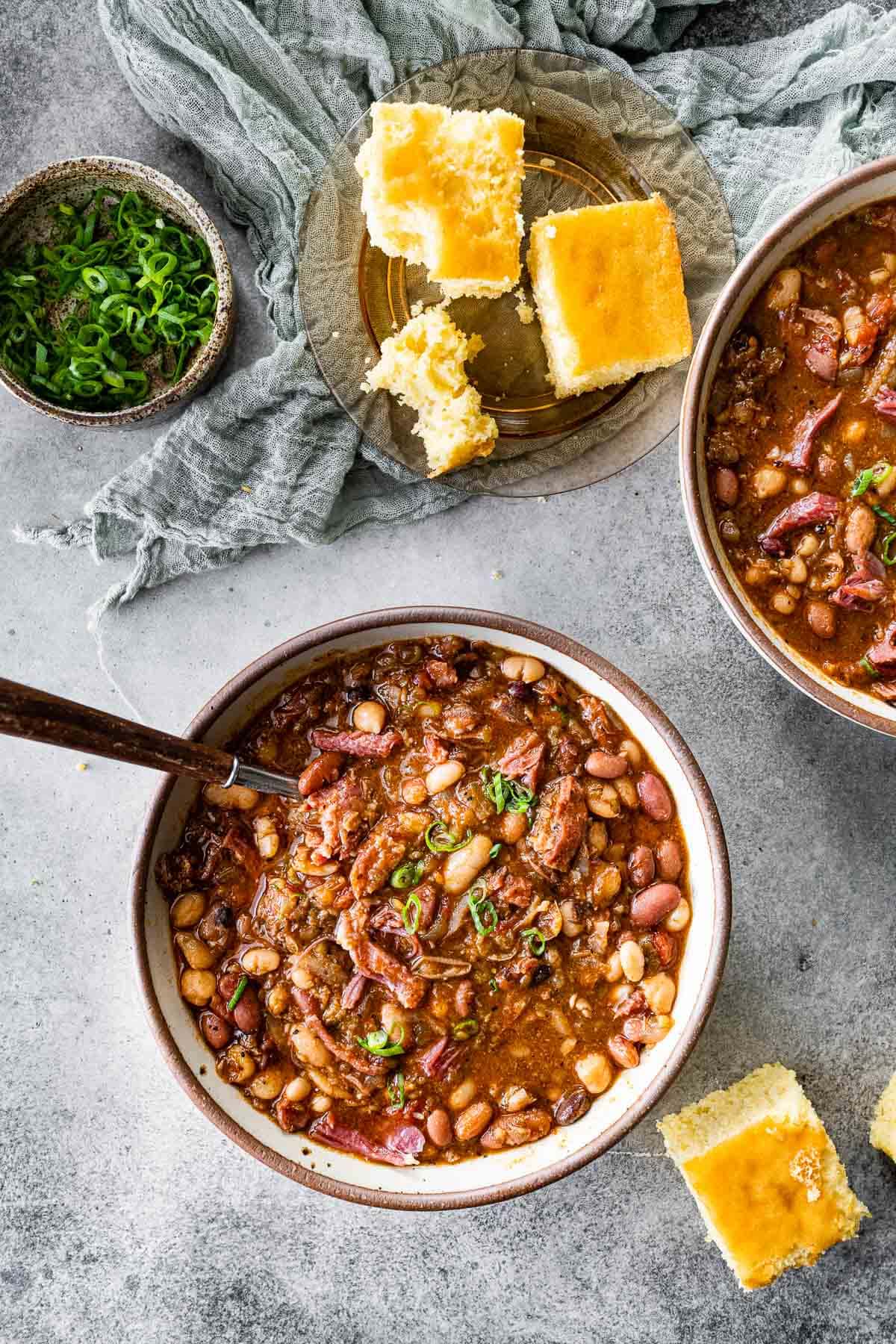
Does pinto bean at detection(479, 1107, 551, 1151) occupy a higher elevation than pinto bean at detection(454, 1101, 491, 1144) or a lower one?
lower

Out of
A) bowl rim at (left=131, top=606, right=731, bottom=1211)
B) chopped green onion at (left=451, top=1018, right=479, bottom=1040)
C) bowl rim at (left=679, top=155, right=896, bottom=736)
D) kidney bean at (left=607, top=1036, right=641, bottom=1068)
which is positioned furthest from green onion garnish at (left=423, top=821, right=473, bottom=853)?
bowl rim at (left=679, top=155, right=896, bottom=736)

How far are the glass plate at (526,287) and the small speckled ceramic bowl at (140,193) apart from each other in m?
0.28

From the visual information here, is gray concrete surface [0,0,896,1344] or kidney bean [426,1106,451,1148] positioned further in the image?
gray concrete surface [0,0,896,1344]

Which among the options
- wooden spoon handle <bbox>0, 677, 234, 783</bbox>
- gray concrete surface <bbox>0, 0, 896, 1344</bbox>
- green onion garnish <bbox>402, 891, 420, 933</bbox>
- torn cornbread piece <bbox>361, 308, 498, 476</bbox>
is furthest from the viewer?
gray concrete surface <bbox>0, 0, 896, 1344</bbox>

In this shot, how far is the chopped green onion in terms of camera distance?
10.1ft

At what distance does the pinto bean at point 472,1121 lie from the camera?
308cm

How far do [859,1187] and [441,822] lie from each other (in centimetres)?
192


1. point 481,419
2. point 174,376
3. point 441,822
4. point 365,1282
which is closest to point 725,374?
point 481,419

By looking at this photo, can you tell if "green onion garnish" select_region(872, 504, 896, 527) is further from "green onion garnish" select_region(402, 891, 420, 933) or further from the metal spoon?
the metal spoon

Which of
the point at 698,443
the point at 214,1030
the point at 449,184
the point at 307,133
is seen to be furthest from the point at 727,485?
the point at 214,1030

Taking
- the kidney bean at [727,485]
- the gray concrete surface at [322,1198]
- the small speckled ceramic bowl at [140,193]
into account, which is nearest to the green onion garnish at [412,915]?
the gray concrete surface at [322,1198]

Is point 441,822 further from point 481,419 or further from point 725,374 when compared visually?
point 725,374

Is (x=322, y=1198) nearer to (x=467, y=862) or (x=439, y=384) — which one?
(x=467, y=862)

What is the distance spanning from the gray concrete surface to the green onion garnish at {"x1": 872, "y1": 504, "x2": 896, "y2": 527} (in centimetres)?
66
